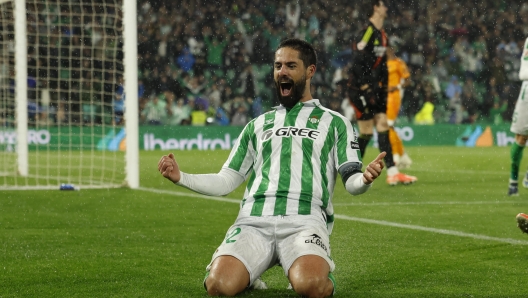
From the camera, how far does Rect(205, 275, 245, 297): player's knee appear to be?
414cm

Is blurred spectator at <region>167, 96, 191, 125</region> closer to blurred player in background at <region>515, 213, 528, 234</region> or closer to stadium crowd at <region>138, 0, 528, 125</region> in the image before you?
stadium crowd at <region>138, 0, 528, 125</region>

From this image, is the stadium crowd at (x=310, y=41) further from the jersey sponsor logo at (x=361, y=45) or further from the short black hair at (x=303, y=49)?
the short black hair at (x=303, y=49)

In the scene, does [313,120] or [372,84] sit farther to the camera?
[372,84]

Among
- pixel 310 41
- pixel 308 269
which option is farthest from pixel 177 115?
pixel 308 269

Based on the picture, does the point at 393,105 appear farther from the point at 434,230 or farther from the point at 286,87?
the point at 286,87

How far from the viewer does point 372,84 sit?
10.6m

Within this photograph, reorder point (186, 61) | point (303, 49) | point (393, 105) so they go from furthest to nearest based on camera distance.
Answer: point (186, 61)
point (393, 105)
point (303, 49)

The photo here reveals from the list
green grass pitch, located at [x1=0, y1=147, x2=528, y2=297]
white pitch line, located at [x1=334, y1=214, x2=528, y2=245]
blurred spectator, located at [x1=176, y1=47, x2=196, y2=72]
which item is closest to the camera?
green grass pitch, located at [x1=0, y1=147, x2=528, y2=297]

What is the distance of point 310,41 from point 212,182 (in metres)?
19.4

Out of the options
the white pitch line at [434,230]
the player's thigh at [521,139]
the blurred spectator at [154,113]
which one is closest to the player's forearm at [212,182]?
the white pitch line at [434,230]

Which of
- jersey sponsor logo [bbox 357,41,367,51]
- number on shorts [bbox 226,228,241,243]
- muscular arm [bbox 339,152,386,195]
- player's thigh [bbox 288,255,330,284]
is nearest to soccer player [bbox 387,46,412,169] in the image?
jersey sponsor logo [bbox 357,41,367,51]

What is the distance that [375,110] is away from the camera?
10.6 metres

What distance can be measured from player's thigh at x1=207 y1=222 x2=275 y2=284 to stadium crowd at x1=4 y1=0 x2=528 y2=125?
1617 cm

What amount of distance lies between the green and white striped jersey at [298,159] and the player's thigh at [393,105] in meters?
9.70
